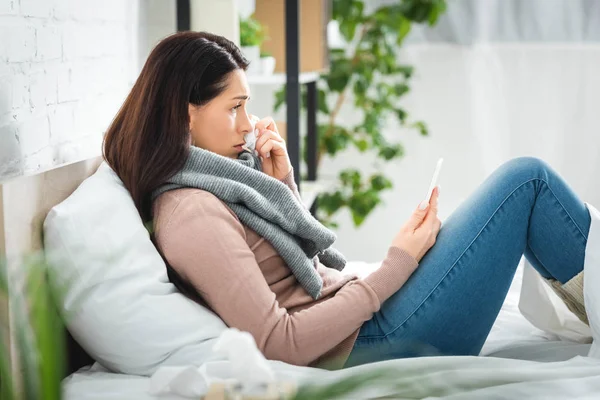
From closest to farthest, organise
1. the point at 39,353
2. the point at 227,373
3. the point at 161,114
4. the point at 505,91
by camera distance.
→ the point at 39,353 → the point at 227,373 → the point at 161,114 → the point at 505,91

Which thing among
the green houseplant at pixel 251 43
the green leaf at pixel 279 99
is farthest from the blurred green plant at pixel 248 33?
the green leaf at pixel 279 99

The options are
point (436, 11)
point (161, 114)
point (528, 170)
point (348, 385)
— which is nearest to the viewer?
point (348, 385)

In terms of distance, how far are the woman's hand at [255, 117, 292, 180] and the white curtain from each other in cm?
217

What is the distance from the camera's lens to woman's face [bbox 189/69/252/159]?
1.46 m

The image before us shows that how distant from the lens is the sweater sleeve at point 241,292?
1.24 meters

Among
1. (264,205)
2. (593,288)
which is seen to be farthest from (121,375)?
(593,288)

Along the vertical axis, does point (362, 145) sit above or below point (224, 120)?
below

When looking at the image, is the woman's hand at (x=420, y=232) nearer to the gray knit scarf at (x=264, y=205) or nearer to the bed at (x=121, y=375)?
the gray knit scarf at (x=264, y=205)

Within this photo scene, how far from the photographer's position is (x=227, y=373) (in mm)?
1158

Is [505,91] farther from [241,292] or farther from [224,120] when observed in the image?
[241,292]

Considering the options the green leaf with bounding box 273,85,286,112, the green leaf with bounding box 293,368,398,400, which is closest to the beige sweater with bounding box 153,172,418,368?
the green leaf with bounding box 293,368,398,400

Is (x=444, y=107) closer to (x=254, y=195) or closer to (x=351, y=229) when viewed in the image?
(x=351, y=229)

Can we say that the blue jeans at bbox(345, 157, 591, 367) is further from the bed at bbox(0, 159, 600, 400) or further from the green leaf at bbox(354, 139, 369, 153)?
the green leaf at bbox(354, 139, 369, 153)

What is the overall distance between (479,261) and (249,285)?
472 millimetres
